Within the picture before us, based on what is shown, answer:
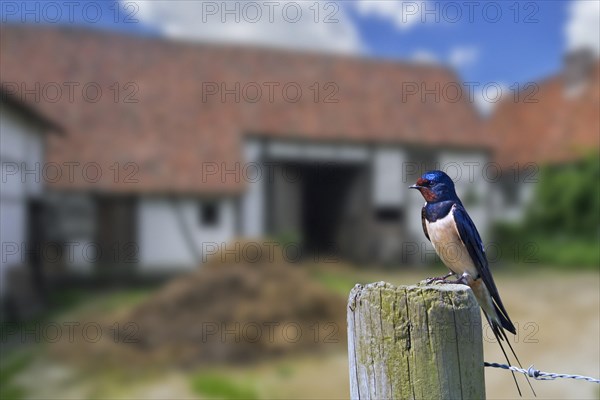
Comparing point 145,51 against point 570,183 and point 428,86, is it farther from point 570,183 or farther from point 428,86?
point 570,183

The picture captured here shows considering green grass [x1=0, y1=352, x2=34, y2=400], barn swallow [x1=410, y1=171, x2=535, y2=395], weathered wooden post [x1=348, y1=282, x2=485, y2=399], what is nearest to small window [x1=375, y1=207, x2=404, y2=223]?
green grass [x1=0, y1=352, x2=34, y2=400]

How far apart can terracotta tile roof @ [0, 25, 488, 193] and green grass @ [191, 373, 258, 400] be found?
6.61 m

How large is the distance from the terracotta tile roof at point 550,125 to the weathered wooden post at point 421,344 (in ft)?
51.8

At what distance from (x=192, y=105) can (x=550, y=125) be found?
42.5 feet

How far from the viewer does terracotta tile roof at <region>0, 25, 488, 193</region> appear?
1348cm

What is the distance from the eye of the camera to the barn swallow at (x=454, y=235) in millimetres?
2057

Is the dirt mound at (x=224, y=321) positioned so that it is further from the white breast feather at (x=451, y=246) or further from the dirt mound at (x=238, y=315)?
the white breast feather at (x=451, y=246)

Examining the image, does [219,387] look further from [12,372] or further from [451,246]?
[451,246]

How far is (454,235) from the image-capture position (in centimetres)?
216

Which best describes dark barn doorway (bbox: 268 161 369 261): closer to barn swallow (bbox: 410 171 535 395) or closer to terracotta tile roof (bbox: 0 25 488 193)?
terracotta tile roof (bbox: 0 25 488 193)

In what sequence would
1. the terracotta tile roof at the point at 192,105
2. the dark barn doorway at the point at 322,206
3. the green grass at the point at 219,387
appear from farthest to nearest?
the dark barn doorway at the point at 322,206
the terracotta tile roof at the point at 192,105
the green grass at the point at 219,387

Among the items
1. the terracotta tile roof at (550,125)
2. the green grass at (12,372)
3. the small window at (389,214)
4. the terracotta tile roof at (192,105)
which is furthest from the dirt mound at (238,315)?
the terracotta tile roof at (550,125)

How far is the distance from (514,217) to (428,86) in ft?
16.9

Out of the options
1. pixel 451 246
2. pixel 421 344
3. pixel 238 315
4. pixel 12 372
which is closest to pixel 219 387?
pixel 238 315
